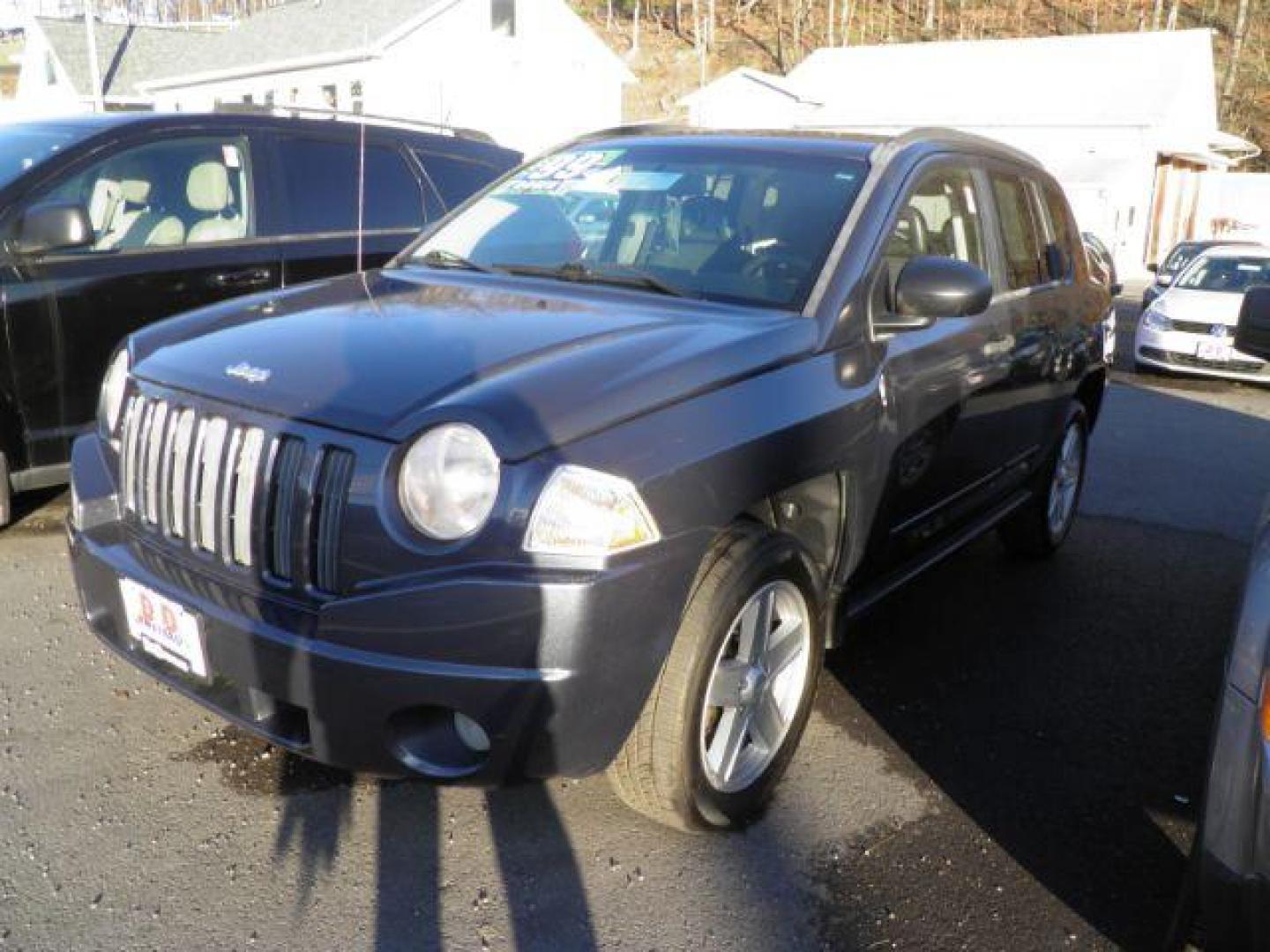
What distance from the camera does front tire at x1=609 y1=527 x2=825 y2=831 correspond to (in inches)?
109

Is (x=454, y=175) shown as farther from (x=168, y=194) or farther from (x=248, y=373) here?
(x=248, y=373)

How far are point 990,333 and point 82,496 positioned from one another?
3.07 m

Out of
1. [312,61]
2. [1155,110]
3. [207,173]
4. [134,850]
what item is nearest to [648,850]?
[134,850]

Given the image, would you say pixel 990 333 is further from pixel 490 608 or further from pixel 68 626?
pixel 68 626

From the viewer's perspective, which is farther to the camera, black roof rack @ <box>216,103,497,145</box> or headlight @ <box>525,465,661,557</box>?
black roof rack @ <box>216,103,497,145</box>

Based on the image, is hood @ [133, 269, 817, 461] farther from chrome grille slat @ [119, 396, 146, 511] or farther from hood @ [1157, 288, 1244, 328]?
hood @ [1157, 288, 1244, 328]

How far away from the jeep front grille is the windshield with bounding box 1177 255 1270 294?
41.8 feet

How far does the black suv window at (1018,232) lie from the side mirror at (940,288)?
3.69ft

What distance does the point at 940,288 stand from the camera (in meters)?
3.34

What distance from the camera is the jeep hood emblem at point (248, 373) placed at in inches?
111

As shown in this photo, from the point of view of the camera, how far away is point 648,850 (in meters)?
3.04

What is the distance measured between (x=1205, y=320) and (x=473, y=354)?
11462mm

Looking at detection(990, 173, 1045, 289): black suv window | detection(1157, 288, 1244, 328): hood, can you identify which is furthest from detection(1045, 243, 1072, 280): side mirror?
detection(1157, 288, 1244, 328): hood

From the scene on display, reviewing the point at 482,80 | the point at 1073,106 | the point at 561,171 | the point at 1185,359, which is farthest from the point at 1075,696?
the point at 1073,106
